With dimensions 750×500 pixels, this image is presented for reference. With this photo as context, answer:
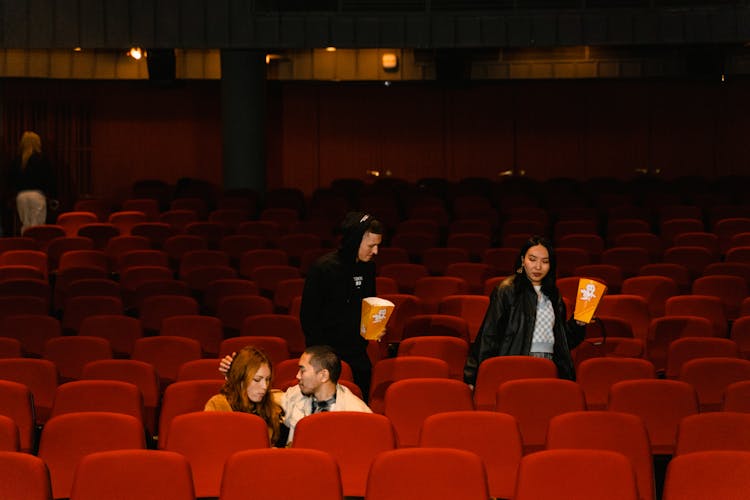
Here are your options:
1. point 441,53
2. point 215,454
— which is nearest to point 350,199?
point 441,53

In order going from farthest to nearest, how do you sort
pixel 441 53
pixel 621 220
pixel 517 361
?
1. pixel 441 53
2. pixel 621 220
3. pixel 517 361

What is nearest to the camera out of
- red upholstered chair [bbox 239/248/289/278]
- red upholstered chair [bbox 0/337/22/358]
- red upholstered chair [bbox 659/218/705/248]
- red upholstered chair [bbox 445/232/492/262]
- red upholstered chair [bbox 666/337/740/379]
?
red upholstered chair [bbox 666/337/740/379]

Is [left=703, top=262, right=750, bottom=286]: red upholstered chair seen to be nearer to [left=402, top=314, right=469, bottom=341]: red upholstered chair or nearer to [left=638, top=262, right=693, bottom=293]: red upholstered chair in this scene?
[left=638, top=262, right=693, bottom=293]: red upholstered chair

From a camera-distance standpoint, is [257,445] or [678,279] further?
[678,279]

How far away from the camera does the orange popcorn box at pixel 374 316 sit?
6.46 meters

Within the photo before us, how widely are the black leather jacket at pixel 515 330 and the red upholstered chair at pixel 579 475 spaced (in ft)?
5.56

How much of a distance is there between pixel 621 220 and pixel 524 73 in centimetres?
516

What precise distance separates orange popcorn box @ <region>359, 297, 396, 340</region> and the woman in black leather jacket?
572 millimetres

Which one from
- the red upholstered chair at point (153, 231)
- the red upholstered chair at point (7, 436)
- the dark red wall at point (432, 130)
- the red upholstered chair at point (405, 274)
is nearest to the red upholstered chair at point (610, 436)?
the red upholstered chair at point (7, 436)

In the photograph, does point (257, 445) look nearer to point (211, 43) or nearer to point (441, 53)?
point (211, 43)

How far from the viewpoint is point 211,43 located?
13695mm

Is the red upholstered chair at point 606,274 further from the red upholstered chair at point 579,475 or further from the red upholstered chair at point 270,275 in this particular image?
the red upholstered chair at point 579,475

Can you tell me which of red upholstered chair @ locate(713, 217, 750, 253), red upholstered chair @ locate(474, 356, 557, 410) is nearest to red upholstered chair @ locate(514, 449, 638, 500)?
red upholstered chair @ locate(474, 356, 557, 410)

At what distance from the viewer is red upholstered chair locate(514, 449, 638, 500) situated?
15.9ft
